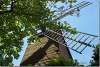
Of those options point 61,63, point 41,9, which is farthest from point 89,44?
point 61,63

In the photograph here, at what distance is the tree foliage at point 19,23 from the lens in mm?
23859

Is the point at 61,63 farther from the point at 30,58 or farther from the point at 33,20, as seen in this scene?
the point at 30,58

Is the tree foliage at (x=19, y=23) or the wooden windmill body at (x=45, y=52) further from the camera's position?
the wooden windmill body at (x=45, y=52)

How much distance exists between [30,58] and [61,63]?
2020cm

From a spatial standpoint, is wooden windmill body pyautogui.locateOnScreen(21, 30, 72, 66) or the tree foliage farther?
wooden windmill body pyautogui.locateOnScreen(21, 30, 72, 66)

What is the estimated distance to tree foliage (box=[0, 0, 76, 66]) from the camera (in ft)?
78.3

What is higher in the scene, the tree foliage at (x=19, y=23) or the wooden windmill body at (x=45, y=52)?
the tree foliage at (x=19, y=23)

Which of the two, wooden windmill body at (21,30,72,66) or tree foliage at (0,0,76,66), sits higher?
tree foliage at (0,0,76,66)

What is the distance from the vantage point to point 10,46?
26.1 metres

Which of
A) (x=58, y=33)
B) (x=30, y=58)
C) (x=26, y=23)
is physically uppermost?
(x=26, y=23)

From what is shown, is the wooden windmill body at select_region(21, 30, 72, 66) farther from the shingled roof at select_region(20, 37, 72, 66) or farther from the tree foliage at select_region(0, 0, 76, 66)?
the tree foliage at select_region(0, 0, 76, 66)

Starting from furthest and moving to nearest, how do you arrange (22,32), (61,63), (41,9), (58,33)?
1. (58,33)
2. (22,32)
3. (41,9)
4. (61,63)

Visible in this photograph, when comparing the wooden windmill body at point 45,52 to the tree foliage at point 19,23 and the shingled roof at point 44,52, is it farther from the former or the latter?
the tree foliage at point 19,23

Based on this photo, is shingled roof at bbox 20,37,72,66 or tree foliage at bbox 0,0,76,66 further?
shingled roof at bbox 20,37,72,66
